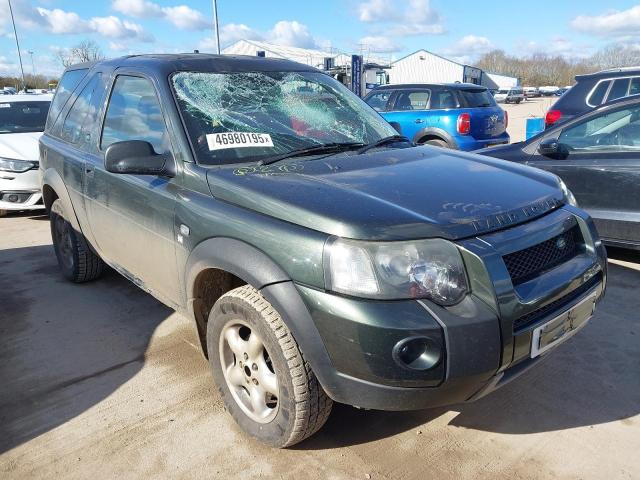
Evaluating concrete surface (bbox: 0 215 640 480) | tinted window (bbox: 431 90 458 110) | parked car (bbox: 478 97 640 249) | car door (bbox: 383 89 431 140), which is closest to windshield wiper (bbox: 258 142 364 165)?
concrete surface (bbox: 0 215 640 480)

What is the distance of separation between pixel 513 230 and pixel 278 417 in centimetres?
129

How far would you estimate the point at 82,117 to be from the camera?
12.8 feet

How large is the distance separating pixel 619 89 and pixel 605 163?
4.05m

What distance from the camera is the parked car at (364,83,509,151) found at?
30.8 ft

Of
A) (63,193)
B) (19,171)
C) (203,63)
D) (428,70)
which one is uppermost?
(428,70)

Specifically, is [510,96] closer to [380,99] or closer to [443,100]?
[380,99]

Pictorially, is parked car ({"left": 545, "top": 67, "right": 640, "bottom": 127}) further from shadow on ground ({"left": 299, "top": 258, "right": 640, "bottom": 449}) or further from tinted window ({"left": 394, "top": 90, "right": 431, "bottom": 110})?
shadow on ground ({"left": 299, "top": 258, "right": 640, "bottom": 449})

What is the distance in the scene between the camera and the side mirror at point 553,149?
4.82m

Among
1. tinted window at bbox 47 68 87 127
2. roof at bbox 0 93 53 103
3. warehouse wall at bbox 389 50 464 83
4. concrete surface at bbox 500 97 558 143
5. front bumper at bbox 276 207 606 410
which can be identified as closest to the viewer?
front bumper at bbox 276 207 606 410

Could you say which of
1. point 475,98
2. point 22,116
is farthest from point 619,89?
point 22,116

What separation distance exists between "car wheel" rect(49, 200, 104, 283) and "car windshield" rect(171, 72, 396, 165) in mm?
1939

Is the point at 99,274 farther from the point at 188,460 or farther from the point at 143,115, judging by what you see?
the point at 188,460

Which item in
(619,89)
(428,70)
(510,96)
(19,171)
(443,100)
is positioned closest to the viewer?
(19,171)

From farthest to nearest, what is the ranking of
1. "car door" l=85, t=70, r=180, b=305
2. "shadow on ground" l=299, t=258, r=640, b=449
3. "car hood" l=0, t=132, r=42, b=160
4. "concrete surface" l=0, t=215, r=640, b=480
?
"car hood" l=0, t=132, r=42, b=160
"car door" l=85, t=70, r=180, b=305
"shadow on ground" l=299, t=258, r=640, b=449
"concrete surface" l=0, t=215, r=640, b=480
